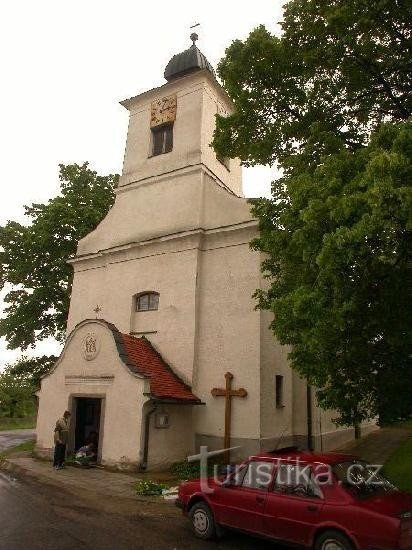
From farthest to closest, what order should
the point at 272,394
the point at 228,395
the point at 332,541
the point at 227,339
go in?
the point at 227,339, the point at 272,394, the point at 228,395, the point at 332,541

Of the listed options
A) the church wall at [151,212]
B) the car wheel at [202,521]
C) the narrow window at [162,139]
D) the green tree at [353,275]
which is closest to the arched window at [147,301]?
the church wall at [151,212]

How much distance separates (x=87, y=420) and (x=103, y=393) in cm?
197

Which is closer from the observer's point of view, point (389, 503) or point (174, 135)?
point (389, 503)

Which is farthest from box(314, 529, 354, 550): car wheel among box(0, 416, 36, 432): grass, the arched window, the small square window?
box(0, 416, 36, 432): grass

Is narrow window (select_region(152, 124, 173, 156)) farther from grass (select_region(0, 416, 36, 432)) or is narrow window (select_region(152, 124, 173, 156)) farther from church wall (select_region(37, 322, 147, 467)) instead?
grass (select_region(0, 416, 36, 432))

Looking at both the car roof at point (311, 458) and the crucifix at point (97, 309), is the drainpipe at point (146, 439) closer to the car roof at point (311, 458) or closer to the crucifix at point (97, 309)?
the crucifix at point (97, 309)

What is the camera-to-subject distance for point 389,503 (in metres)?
5.98

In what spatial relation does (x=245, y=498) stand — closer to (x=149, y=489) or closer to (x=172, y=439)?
(x=149, y=489)

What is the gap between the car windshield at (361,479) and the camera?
244 inches

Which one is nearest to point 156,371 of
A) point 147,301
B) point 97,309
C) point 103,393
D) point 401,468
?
point 103,393

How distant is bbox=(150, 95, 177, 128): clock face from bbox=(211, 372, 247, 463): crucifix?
11294 millimetres

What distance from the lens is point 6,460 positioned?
559 inches

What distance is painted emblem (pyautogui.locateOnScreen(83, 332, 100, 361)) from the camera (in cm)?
1429

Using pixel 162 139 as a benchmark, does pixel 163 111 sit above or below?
above
